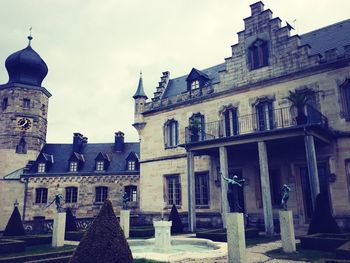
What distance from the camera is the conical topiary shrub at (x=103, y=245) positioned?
7.45 meters

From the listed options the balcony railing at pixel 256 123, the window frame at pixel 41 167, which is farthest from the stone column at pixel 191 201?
the window frame at pixel 41 167

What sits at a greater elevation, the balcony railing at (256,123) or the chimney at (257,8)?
the chimney at (257,8)

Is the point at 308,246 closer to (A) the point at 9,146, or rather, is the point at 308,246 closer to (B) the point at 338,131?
(B) the point at 338,131

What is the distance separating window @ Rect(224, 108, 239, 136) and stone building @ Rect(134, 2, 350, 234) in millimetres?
74

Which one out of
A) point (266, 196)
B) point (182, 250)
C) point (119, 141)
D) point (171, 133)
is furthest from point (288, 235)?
point (119, 141)

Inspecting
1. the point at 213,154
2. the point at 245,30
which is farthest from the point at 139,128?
the point at 245,30

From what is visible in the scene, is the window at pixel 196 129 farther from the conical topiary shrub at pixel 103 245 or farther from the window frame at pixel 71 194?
the window frame at pixel 71 194

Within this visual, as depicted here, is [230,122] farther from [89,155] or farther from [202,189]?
[89,155]

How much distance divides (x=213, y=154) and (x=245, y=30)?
31.1 feet

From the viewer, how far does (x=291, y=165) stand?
19.3 m

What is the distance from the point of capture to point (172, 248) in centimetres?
1357

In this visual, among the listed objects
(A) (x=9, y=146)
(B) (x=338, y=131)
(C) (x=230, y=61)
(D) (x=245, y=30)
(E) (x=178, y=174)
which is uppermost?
(D) (x=245, y=30)

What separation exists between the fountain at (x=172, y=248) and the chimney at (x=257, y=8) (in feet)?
54.2

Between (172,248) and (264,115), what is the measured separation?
37.9 feet
